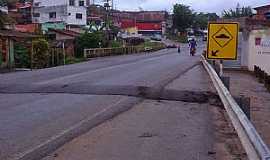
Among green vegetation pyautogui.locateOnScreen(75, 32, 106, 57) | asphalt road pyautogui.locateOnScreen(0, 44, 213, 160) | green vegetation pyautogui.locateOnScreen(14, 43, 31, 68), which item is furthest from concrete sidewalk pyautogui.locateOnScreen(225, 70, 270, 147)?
green vegetation pyautogui.locateOnScreen(75, 32, 106, 57)

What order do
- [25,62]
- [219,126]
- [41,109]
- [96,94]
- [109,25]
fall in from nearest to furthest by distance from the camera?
[219,126]
[41,109]
[96,94]
[25,62]
[109,25]

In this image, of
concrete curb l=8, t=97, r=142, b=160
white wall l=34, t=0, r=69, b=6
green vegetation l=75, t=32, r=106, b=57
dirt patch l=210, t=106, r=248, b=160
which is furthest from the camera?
white wall l=34, t=0, r=69, b=6

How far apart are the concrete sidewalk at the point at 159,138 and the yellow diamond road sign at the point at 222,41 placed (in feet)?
7.45

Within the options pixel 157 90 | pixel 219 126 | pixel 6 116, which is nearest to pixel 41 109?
pixel 6 116

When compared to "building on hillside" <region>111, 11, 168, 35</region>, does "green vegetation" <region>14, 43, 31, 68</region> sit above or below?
below

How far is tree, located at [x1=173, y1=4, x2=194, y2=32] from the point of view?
144m

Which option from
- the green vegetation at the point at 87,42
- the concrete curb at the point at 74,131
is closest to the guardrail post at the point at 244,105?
the concrete curb at the point at 74,131

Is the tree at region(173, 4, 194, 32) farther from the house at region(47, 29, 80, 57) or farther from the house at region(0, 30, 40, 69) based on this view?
the house at region(0, 30, 40, 69)

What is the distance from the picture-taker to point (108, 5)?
3937 inches

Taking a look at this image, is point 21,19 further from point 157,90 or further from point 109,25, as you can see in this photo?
point 157,90

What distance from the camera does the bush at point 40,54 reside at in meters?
44.1

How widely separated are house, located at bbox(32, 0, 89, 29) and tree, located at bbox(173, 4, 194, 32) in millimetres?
46066

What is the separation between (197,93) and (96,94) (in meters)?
3.14

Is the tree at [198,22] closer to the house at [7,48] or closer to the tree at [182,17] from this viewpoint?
the tree at [182,17]
